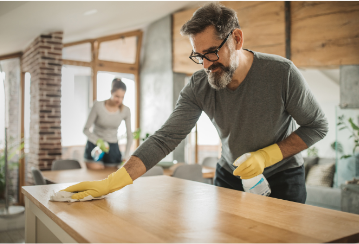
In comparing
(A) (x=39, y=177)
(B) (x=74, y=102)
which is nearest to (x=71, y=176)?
(A) (x=39, y=177)

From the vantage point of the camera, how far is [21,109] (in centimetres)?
512

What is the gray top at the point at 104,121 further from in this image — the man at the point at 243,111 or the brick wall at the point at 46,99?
the man at the point at 243,111

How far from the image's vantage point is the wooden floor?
3454 mm

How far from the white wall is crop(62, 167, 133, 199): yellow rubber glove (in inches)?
197

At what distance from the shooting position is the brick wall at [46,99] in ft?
14.8

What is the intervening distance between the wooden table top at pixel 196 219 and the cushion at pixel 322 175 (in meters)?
3.57

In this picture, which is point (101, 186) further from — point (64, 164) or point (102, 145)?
point (64, 164)

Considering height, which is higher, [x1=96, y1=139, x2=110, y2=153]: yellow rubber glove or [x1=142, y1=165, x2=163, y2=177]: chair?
[x1=96, y1=139, x2=110, y2=153]: yellow rubber glove

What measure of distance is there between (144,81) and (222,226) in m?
5.52

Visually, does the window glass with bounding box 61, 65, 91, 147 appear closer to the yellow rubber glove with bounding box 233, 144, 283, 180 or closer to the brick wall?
the brick wall

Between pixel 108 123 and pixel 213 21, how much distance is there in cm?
233

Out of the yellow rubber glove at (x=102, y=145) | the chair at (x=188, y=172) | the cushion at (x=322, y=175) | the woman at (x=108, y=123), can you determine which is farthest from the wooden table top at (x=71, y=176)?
the cushion at (x=322, y=175)

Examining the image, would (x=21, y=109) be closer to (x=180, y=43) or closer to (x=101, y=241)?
(x=180, y=43)

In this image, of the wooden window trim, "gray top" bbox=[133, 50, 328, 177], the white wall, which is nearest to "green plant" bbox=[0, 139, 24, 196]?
the wooden window trim
